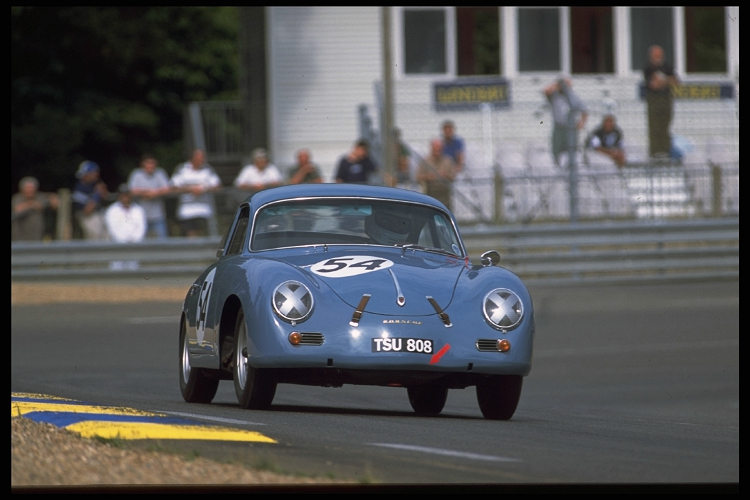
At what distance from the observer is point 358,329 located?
7.60 metres

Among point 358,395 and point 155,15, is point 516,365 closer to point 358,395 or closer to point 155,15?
point 358,395

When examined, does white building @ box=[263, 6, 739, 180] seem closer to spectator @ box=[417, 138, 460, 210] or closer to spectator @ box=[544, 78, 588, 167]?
spectator @ box=[544, 78, 588, 167]

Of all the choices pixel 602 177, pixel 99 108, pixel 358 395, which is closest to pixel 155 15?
pixel 99 108

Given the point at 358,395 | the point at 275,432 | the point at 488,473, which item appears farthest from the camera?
the point at 358,395

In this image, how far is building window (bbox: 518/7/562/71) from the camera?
32.0 meters

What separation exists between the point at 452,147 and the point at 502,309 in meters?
16.5

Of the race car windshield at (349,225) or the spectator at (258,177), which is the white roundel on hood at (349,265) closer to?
the race car windshield at (349,225)

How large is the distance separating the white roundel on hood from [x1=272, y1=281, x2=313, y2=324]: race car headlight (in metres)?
0.15

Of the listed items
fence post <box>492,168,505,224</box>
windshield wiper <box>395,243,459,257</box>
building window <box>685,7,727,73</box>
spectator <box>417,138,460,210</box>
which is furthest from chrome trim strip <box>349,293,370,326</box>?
building window <box>685,7,727,73</box>

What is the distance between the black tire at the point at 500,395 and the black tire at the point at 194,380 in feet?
4.76

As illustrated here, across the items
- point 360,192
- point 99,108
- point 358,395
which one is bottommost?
point 358,395

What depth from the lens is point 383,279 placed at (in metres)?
7.76

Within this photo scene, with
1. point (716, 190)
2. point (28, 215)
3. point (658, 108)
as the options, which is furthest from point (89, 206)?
point (716, 190)

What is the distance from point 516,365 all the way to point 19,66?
33.2m
